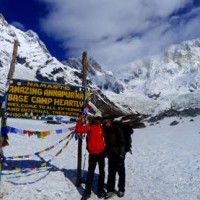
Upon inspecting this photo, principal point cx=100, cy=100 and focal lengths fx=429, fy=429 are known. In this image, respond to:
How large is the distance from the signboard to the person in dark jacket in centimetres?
278

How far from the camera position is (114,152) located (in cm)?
1507

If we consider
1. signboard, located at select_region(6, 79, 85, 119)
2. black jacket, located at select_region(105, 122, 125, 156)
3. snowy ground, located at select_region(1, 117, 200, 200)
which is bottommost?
snowy ground, located at select_region(1, 117, 200, 200)

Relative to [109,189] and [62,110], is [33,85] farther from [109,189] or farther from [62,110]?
[109,189]

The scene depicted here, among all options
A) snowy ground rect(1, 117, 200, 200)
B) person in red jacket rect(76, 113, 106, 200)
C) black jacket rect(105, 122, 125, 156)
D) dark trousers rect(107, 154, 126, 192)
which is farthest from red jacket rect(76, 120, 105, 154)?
snowy ground rect(1, 117, 200, 200)

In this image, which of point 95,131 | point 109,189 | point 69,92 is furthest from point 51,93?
point 109,189

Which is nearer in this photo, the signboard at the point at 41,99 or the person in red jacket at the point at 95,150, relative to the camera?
the person in red jacket at the point at 95,150

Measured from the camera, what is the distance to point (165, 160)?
2336cm

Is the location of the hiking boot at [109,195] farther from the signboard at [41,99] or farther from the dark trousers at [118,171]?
the signboard at [41,99]

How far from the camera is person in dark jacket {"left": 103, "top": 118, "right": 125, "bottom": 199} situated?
15.0m

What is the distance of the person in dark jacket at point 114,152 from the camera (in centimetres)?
1496

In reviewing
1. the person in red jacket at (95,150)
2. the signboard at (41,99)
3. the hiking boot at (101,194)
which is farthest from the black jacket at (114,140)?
the signboard at (41,99)

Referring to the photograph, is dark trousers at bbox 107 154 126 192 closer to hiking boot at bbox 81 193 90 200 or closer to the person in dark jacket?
the person in dark jacket

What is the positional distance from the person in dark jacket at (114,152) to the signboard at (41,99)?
9.12ft

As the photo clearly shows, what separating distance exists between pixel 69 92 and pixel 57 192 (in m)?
4.35
